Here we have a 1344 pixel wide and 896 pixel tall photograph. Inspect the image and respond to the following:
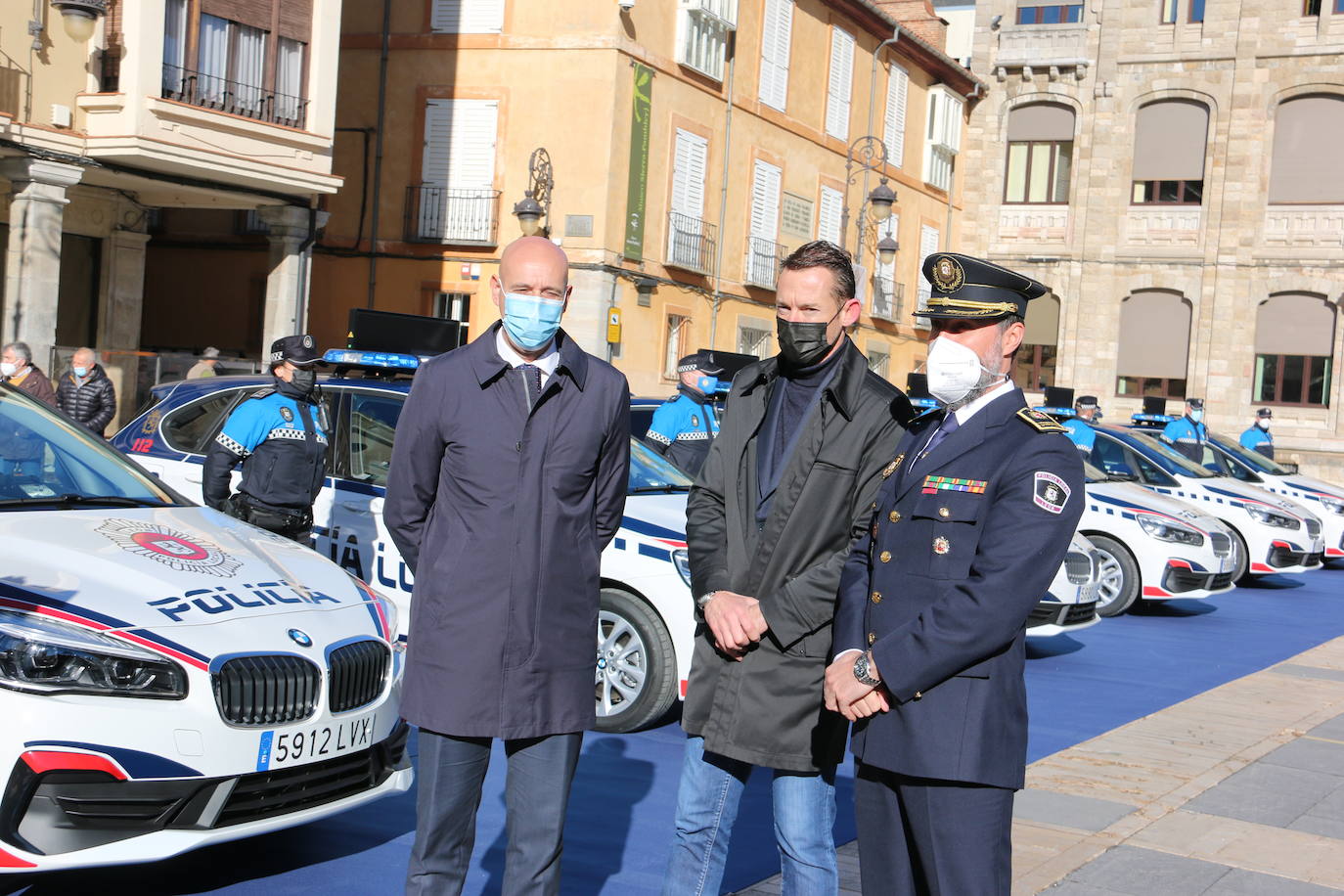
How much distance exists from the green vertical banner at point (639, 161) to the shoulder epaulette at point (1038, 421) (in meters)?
20.6

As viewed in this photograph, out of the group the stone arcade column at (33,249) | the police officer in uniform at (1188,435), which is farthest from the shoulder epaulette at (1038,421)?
the stone arcade column at (33,249)

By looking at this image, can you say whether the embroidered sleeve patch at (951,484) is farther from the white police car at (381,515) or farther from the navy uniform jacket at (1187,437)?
the navy uniform jacket at (1187,437)

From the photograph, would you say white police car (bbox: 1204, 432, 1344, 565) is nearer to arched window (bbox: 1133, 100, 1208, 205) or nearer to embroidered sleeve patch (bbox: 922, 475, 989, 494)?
embroidered sleeve patch (bbox: 922, 475, 989, 494)

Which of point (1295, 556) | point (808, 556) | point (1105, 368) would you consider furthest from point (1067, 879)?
point (1105, 368)

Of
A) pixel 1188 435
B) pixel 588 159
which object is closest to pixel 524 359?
pixel 1188 435

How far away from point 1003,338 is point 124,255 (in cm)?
2047

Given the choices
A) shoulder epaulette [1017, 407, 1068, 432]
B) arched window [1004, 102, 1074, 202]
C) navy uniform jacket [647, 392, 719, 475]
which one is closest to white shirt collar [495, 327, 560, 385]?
shoulder epaulette [1017, 407, 1068, 432]

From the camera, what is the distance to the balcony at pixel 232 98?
18.9 metres

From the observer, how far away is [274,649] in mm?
4652

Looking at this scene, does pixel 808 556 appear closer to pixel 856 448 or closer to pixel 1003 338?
pixel 856 448

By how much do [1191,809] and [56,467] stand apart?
4.92 meters

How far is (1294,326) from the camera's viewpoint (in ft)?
114

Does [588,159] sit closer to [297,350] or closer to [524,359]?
[297,350]

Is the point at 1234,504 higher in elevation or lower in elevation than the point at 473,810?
higher
